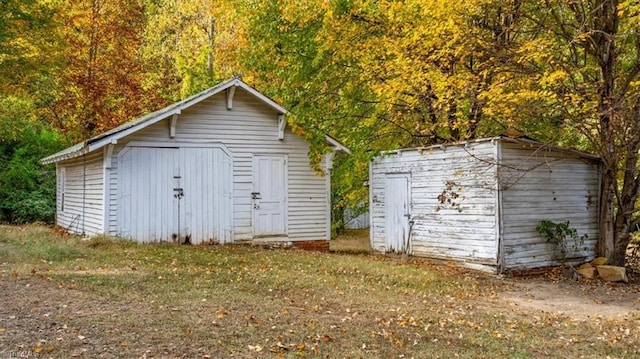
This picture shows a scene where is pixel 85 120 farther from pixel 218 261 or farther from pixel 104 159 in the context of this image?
pixel 218 261

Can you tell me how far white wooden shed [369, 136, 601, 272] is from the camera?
11438 millimetres

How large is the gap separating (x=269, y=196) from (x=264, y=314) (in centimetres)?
806

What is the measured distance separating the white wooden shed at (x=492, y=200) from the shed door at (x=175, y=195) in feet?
15.0

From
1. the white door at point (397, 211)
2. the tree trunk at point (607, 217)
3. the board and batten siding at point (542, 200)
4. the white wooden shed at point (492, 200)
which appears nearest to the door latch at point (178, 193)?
the white door at point (397, 211)

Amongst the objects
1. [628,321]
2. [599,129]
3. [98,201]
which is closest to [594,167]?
[599,129]

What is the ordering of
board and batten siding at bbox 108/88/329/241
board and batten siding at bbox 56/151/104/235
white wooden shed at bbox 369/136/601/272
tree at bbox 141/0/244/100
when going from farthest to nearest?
tree at bbox 141/0/244/100, board and batten siding at bbox 56/151/104/235, board and batten siding at bbox 108/88/329/241, white wooden shed at bbox 369/136/601/272

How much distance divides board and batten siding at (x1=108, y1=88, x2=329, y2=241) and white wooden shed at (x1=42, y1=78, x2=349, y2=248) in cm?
3

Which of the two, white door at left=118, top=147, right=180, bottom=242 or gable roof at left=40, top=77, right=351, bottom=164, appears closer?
gable roof at left=40, top=77, right=351, bottom=164

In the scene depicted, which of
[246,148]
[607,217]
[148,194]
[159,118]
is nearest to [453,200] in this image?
[607,217]

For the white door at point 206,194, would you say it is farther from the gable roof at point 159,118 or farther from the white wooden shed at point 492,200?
the white wooden shed at point 492,200

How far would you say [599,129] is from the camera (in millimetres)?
11453

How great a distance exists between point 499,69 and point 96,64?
67.9 feet

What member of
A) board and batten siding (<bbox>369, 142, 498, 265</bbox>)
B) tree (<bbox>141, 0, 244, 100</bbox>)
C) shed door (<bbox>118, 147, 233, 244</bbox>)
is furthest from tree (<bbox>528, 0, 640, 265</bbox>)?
tree (<bbox>141, 0, 244, 100</bbox>)

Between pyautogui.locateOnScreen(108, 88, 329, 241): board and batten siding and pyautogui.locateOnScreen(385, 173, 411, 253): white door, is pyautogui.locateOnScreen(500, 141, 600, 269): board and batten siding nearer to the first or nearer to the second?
pyautogui.locateOnScreen(385, 173, 411, 253): white door
